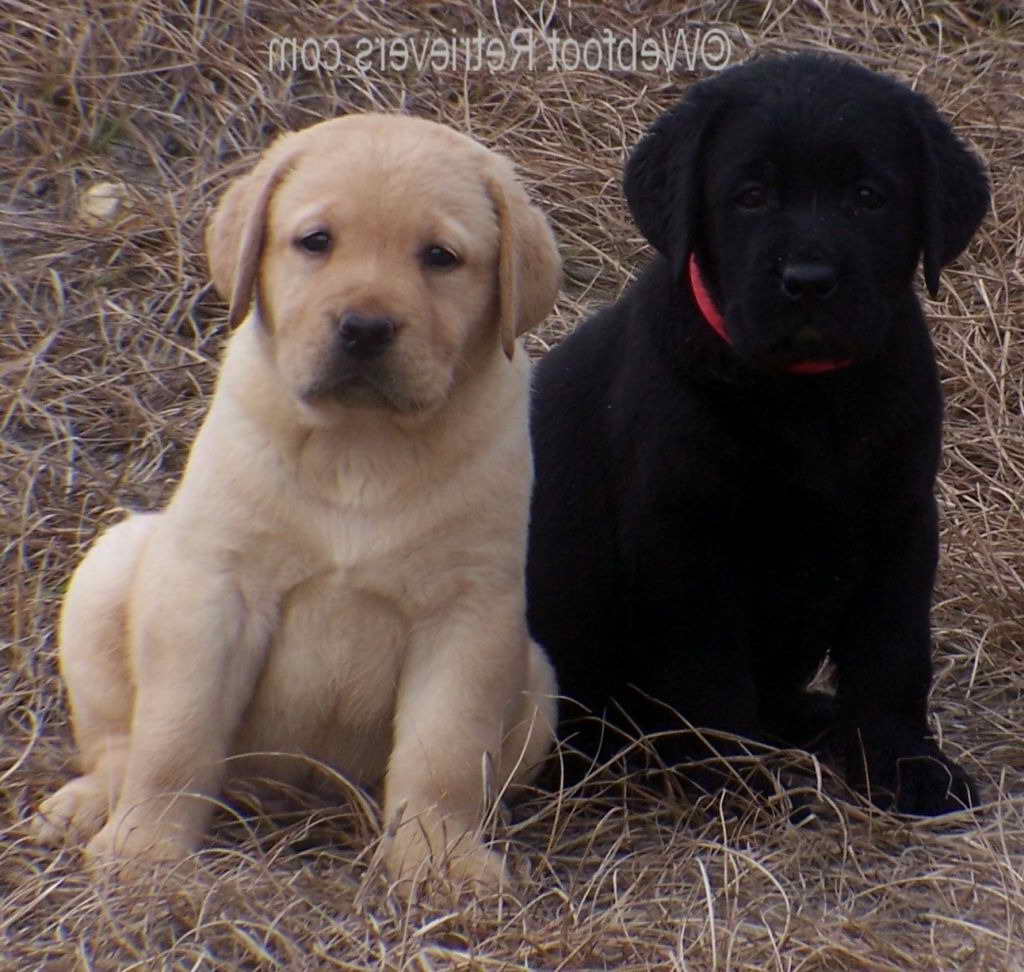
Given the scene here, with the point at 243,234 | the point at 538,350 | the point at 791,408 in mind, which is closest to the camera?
the point at 243,234

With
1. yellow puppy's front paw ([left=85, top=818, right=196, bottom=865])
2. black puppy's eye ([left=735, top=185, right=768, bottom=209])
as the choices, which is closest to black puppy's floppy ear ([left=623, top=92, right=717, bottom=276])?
black puppy's eye ([left=735, top=185, right=768, bottom=209])

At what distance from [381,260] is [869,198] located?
3.66 feet

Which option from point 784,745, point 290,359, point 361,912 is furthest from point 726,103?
point 361,912

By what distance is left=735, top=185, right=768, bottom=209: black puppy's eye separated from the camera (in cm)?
390

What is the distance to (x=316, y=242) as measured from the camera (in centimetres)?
360

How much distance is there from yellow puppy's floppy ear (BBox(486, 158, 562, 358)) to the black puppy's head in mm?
338

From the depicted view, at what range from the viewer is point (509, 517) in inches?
148

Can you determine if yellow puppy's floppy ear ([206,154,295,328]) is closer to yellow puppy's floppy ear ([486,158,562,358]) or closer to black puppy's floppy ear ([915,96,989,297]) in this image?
yellow puppy's floppy ear ([486,158,562,358])

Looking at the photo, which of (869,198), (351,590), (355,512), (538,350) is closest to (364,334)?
(355,512)

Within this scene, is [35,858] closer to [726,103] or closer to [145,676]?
[145,676]

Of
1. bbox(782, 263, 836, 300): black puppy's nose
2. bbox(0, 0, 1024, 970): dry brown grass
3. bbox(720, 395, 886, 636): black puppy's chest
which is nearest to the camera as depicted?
bbox(0, 0, 1024, 970): dry brown grass

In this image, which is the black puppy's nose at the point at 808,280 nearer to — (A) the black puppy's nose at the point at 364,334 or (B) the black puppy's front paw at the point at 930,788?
(A) the black puppy's nose at the point at 364,334

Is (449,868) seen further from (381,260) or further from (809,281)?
(809,281)

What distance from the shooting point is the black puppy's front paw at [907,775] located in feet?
13.5
